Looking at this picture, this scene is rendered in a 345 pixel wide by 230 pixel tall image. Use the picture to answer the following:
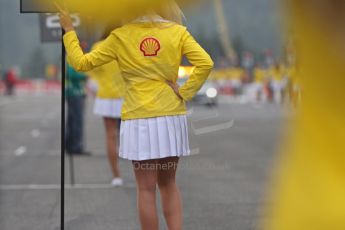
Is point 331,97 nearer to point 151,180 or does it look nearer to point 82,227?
point 151,180

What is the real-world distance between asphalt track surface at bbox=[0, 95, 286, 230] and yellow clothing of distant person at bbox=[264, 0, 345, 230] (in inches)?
5.5

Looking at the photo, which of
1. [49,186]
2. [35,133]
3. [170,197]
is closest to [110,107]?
[49,186]

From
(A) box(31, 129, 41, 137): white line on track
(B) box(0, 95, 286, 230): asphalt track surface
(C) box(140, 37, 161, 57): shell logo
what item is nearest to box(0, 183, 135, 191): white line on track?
(B) box(0, 95, 286, 230): asphalt track surface

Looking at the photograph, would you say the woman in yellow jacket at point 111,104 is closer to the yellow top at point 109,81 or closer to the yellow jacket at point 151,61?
the yellow top at point 109,81

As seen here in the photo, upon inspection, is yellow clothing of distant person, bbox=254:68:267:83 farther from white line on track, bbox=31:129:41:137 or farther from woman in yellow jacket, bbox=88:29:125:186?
woman in yellow jacket, bbox=88:29:125:186

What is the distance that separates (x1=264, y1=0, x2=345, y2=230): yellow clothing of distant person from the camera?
9.02ft

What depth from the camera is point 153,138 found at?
518 cm

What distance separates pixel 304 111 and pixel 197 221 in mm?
4792

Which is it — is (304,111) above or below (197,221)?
above

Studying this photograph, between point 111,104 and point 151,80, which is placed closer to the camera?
point 151,80

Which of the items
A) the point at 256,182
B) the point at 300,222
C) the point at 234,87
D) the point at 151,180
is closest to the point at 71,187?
the point at 256,182

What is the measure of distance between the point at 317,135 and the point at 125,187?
703 cm

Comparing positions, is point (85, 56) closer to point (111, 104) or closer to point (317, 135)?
point (317, 135)

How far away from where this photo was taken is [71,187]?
9.84 m
